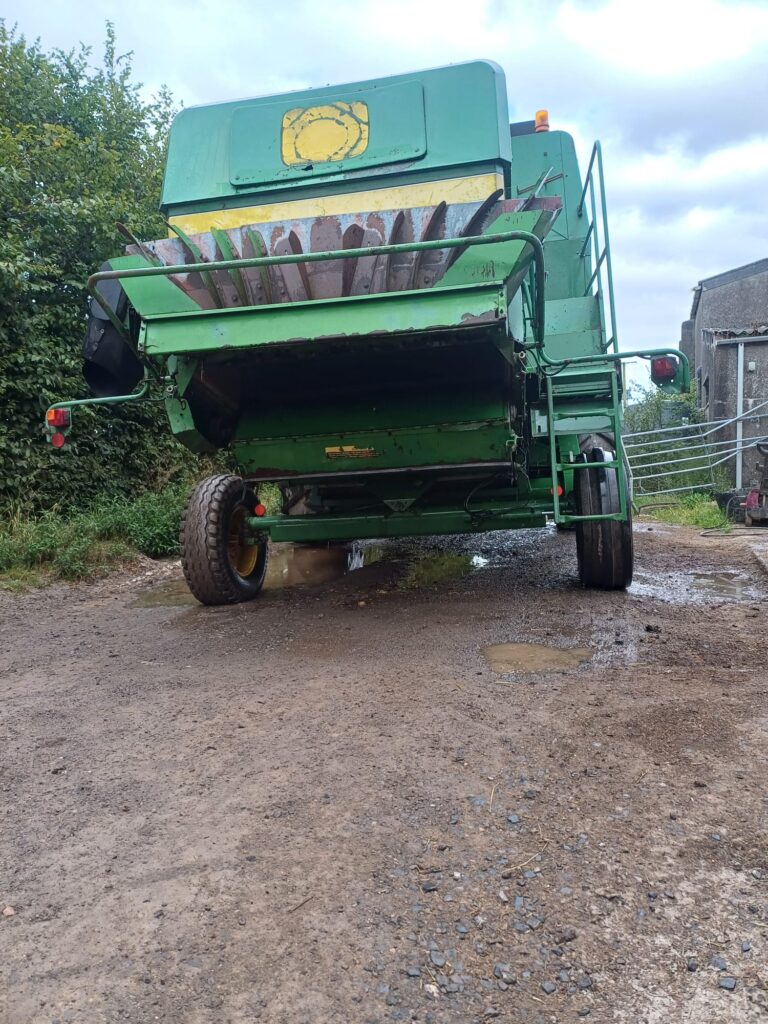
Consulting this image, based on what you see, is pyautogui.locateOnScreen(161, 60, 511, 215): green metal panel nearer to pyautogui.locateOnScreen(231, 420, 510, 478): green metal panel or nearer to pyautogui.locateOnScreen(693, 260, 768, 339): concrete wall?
pyautogui.locateOnScreen(231, 420, 510, 478): green metal panel

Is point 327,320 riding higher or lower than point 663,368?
higher

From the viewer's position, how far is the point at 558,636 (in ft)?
12.7

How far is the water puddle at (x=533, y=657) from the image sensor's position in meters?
3.30

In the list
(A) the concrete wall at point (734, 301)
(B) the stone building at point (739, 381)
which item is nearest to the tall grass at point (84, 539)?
(B) the stone building at point (739, 381)

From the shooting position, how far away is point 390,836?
190 centimetres

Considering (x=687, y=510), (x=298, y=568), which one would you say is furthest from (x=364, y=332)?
(x=687, y=510)

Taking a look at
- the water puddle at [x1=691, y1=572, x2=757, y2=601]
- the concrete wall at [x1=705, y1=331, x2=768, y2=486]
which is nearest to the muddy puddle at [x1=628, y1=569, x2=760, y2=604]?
the water puddle at [x1=691, y1=572, x2=757, y2=601]

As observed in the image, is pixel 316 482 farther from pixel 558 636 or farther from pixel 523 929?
pixel 523 929

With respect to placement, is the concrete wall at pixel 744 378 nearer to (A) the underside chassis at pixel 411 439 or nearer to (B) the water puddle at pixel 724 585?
(B) the water puddle at pixel 724 585

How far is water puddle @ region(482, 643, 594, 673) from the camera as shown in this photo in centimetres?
330

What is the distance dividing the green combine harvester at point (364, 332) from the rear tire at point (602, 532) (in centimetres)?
1

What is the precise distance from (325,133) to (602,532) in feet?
9.58

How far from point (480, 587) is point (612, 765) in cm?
319

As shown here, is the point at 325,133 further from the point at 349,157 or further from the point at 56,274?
the point at 56,274
